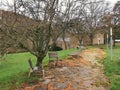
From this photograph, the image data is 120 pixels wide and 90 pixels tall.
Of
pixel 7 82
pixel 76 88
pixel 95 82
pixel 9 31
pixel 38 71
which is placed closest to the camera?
pixel 76 88

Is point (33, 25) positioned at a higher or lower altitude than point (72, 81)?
higher

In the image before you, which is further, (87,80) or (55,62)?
(55,62)

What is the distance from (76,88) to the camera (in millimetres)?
10133

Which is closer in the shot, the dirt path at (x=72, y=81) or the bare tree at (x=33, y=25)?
the dirt path at (x=72, y=81)

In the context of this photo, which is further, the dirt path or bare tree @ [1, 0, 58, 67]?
bare tree @ [1, 0, 58, 67]

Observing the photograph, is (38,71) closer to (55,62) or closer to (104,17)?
(55,62)

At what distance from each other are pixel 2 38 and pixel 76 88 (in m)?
4.18

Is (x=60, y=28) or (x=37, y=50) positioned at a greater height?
(x=60, y=28)

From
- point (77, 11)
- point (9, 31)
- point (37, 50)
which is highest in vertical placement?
point (77, 11)

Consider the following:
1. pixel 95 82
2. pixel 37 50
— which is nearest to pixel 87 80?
pixel 95 82

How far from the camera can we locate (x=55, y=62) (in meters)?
16.4

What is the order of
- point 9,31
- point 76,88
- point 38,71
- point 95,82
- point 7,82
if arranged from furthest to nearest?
point 38,71 < point 7,82 < point 9,31 < point 95,82 < point 76,88

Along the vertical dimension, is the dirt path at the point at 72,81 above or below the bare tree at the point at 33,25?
below

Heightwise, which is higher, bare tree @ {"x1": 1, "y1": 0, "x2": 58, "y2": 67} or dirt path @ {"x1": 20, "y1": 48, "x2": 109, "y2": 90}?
bare tree @ {"x1": 1, "y1": 0, "x2": 58, "y2": 67}
